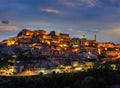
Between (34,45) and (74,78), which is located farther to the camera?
(34,45)

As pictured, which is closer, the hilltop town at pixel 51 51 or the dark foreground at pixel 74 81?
the dark foreground at pixel 74 81

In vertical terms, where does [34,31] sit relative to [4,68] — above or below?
above

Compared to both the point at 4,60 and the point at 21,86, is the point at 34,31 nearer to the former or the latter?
the point at 4,60

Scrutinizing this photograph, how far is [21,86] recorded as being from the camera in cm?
4469

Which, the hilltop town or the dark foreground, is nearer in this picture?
the dark foreground

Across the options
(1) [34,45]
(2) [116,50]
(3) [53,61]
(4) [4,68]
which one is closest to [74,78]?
(4) [4,68]

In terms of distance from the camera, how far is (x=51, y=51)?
10319 centimetres

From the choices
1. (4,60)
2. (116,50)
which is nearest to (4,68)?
(4,60)

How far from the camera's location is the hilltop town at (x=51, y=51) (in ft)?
285

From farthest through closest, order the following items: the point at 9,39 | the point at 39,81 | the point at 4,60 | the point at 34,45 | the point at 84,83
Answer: the point at 9,39 → the point at 34,45 → the point at 4,60 → the point at 39,81 → the point at 84,83

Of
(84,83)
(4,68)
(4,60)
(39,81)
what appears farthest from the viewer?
(4,60)

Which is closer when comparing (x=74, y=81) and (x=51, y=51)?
(x=74, y=81)

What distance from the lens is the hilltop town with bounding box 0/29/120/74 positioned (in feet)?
285

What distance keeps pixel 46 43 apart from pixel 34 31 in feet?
32.2
